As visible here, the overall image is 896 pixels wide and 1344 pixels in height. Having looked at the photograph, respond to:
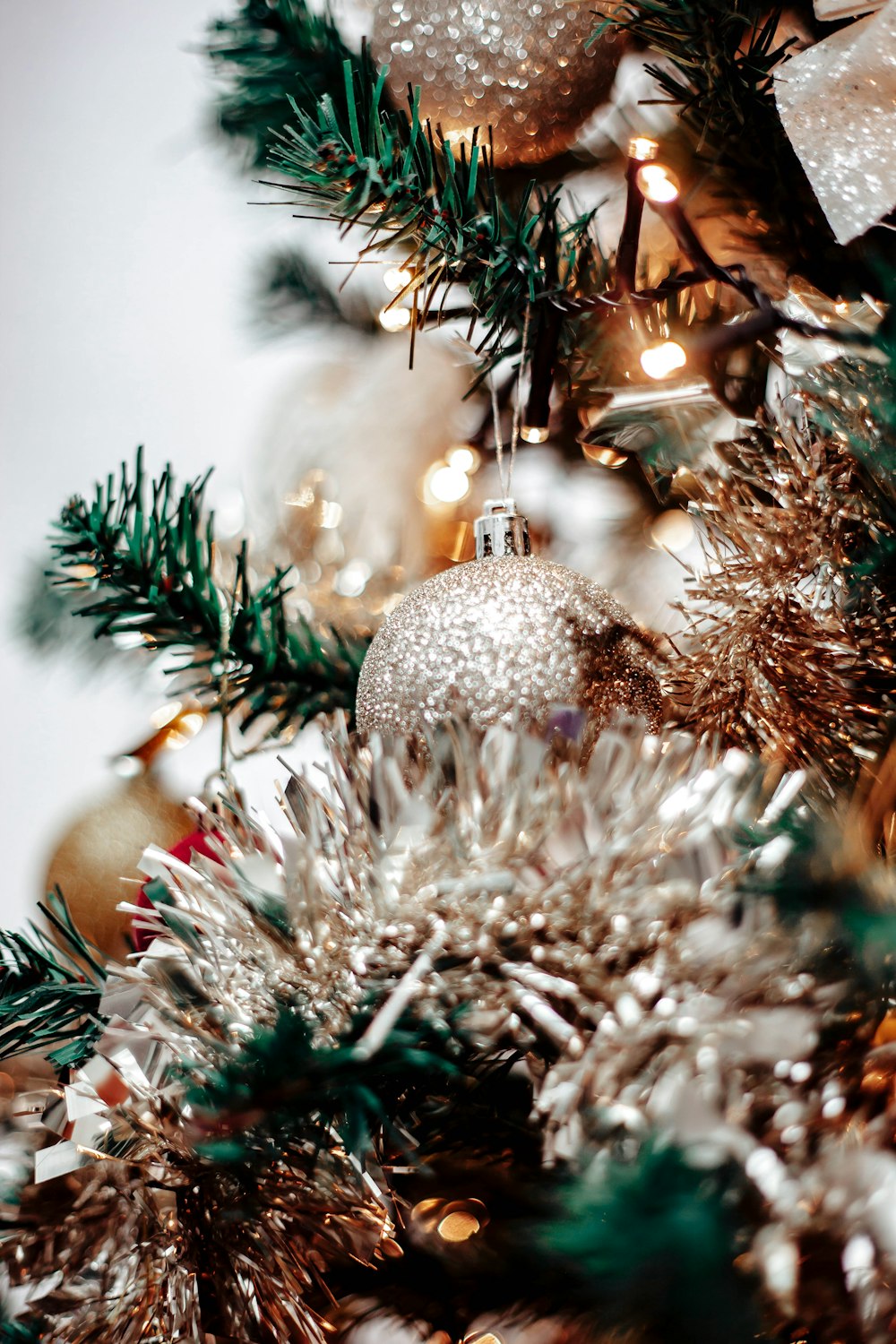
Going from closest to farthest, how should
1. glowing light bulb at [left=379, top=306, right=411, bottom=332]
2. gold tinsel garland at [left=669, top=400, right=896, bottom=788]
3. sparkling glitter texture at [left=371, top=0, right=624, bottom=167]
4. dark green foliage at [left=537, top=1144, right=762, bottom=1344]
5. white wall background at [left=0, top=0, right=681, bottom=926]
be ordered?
dark green foliage at [left=537, top=1144, right=762, bottom=1344] → gold tinsel garland at [left=669, top=400, right=896, bottom=788] → sparkling glitter texture at [left=371, top=0, right=624, bottom=167] → glowing light bulb at [left=379, top=306, right=411, bottom=332] → white wall background at [left=0, top=0, right=681, bottom=926]

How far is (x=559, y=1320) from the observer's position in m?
0.17

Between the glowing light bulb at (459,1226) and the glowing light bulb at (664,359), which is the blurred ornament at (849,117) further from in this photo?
the glowing light bulb at (459,1226)

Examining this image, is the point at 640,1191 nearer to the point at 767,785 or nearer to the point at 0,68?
the point at 767,785

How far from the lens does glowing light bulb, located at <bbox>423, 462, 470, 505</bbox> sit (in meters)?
0.46

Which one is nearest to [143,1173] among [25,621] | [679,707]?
[679,707]

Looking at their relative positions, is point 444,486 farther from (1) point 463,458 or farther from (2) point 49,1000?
(2) point 49,1000

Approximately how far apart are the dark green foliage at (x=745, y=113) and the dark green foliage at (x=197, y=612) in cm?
23

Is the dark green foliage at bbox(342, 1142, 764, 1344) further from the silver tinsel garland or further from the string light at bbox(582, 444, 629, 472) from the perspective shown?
the string light at bbox(582, 444, 629, 472)

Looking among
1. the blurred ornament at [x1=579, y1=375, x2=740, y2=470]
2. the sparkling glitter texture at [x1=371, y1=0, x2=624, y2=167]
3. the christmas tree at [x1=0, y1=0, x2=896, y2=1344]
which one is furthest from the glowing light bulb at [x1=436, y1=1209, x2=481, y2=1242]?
the sparkling glitter texture at [x1=371, y1=0, x2=624, y2=167]

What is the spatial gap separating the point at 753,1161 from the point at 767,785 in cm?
8

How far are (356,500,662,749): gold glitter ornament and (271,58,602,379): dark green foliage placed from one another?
101 mm

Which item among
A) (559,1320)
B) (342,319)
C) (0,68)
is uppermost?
(0,68)

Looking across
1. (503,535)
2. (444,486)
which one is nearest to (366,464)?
(444,486)

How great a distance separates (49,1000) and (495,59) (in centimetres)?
38
